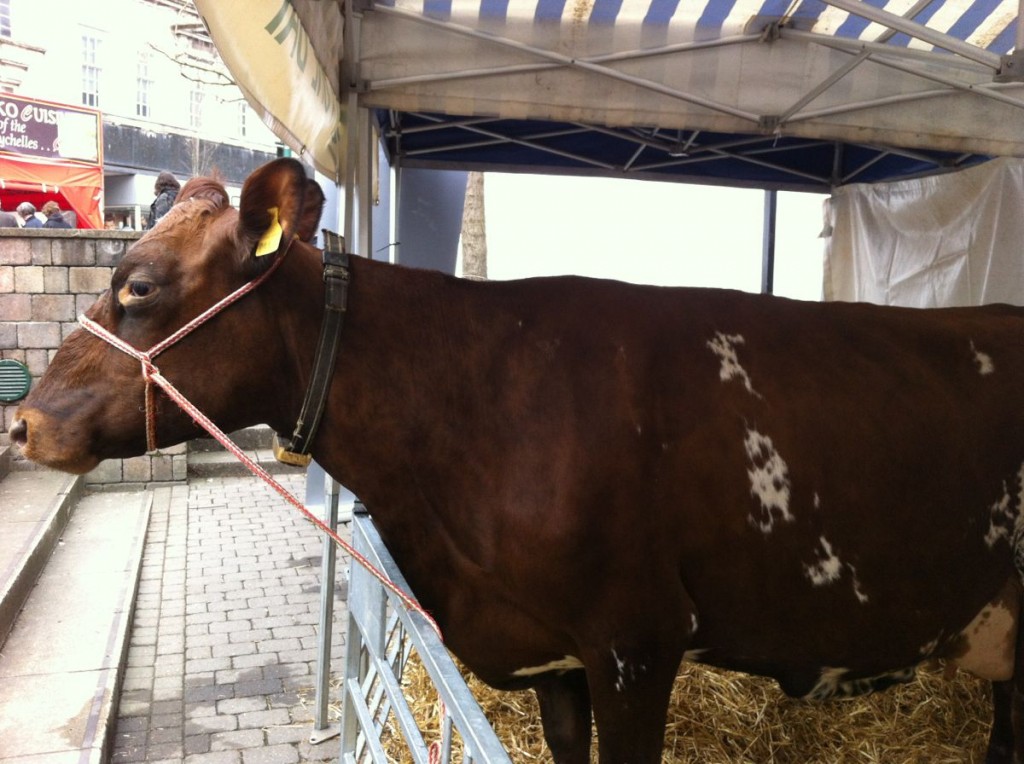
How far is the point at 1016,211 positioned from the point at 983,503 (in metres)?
3.51

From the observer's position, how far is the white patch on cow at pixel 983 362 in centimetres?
241

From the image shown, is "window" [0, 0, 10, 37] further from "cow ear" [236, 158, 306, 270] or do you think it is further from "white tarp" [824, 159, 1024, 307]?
"cow ear" [236, 158, 306, 270]

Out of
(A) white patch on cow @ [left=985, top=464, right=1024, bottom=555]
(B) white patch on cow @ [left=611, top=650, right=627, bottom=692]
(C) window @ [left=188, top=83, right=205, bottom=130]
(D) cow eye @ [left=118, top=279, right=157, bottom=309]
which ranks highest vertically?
(C) window @ [left=188, top=83, right=205, bottom=130]

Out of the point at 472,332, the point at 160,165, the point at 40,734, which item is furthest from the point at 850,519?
the point at 160,165

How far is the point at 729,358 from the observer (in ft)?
7.13

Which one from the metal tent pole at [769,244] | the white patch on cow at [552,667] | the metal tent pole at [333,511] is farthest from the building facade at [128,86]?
the white patch on cow at [552,667]

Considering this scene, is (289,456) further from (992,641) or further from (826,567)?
(992,641)

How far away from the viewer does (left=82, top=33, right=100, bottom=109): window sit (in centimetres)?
2605

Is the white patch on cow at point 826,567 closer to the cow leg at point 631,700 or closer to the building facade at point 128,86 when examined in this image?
the cow leg at point 631,700

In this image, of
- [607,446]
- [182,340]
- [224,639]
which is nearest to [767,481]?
[607,446]

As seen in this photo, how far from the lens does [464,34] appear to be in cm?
368

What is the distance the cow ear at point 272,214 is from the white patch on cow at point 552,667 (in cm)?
118

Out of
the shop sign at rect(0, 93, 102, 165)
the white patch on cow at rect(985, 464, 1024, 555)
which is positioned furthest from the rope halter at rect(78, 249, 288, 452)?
the shop sign at rect(0, 93, 102, 165)

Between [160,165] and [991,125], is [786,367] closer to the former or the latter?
[991,125]
